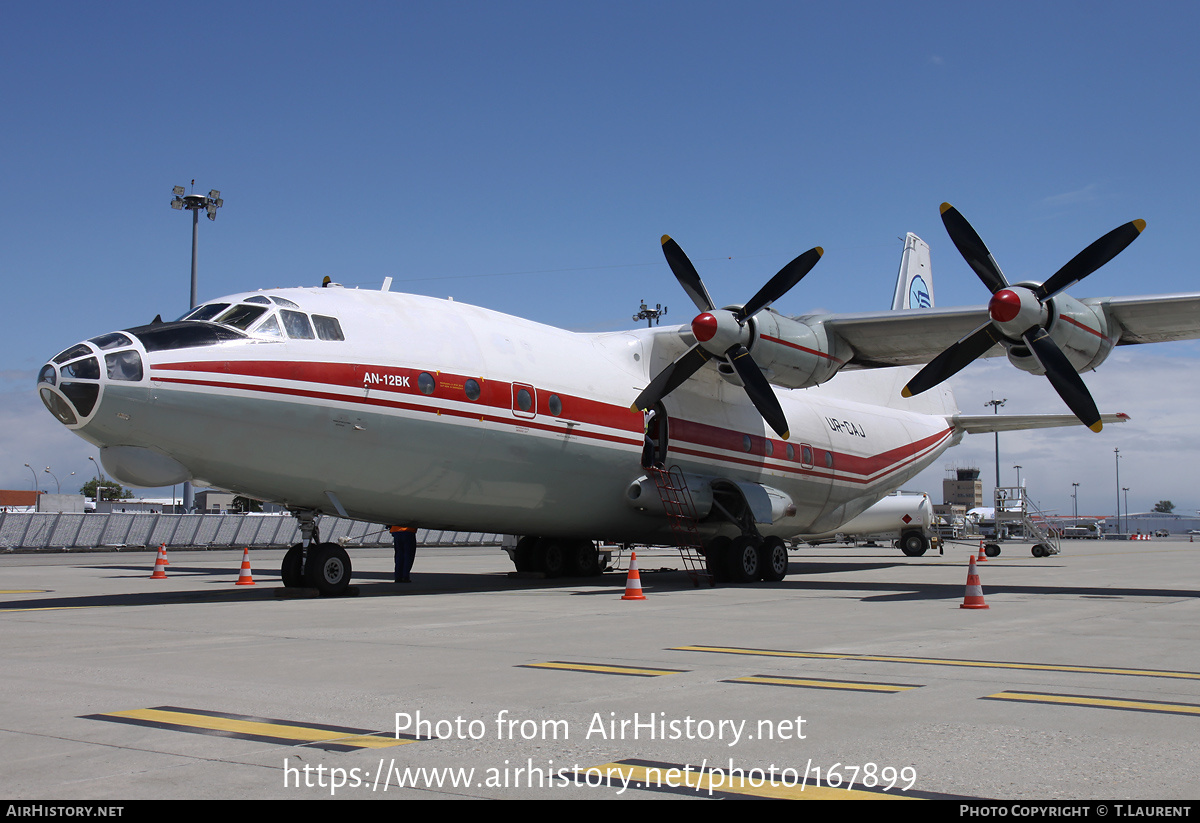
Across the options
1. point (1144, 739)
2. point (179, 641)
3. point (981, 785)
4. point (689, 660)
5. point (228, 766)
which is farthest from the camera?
point (179, 641)

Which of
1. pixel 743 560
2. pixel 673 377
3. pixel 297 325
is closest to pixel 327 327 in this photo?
pixel 297 325

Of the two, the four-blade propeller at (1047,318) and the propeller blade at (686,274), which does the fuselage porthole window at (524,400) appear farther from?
the four-blade propeller at (1047,318)

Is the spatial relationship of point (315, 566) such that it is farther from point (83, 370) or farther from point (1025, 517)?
point (1025, 517)

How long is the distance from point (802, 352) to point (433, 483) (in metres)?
7.15

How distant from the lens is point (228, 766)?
14.4ft

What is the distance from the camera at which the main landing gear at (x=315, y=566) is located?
14.1 meters

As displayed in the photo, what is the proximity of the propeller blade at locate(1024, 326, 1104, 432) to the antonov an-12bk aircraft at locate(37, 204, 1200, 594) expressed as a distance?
0.03 m

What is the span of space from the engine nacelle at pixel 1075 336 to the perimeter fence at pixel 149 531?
22545mm

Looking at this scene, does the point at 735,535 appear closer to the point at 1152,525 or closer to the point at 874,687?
the point at 874,687

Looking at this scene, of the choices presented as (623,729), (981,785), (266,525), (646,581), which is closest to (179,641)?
(623,729)

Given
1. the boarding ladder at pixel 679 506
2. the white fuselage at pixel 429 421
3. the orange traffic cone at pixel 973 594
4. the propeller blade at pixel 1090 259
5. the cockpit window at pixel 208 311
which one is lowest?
the orange traffic cone at pixel 973 594

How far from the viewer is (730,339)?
1686 centimetres

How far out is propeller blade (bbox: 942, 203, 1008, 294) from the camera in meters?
16.0

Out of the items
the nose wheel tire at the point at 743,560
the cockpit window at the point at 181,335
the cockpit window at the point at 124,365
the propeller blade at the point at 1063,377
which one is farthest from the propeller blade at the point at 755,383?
the cockpit window at the point at 124,365
